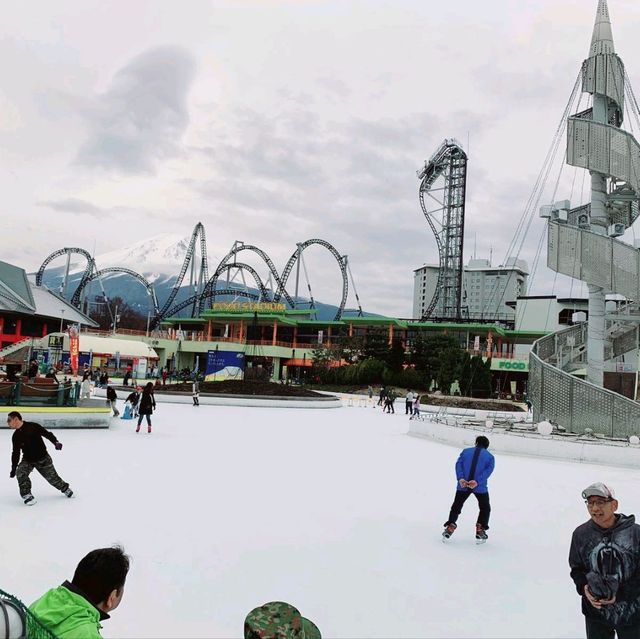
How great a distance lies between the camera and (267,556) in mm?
5219

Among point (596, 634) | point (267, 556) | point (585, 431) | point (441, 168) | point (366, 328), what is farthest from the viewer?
point (441, 168)

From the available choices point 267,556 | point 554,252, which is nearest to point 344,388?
point 554,252

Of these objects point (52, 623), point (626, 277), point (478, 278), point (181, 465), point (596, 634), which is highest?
point (478, 278)

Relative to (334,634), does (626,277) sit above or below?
above

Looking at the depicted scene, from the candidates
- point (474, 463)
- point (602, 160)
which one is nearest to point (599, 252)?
point (602, 160)

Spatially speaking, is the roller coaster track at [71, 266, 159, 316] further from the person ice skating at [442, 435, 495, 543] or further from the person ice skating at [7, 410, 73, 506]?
the person ice skating at [442, 435, 495, 543]

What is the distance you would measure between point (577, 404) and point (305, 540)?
449 inches

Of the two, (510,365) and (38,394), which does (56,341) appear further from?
(510,365)

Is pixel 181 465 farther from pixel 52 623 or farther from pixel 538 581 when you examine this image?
pixel 52 623

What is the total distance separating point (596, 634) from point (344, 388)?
130 feet

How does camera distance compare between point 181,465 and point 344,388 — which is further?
point 344,388

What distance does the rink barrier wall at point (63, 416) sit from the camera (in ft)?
45.5

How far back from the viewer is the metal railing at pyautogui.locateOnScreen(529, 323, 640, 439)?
14.0 m

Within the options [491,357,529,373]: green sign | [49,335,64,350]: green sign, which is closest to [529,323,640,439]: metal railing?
[49,335,64,350]: green sign
